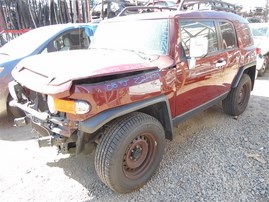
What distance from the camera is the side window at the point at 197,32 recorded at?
A: 300 cm

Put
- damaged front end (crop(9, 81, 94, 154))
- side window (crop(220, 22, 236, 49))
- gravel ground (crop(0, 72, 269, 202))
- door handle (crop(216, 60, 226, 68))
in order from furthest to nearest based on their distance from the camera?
side window (crop(220, 22, 236, 49)), door handle (crop(216, 60, 226, 68)), gravel ground (crop(0, 72, 269, 202)), damaged front end (crop(9, 81, 94, 154))

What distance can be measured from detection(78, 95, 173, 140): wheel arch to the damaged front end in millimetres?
149

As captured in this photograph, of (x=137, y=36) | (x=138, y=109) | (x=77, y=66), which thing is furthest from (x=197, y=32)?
(x=77, y=66)

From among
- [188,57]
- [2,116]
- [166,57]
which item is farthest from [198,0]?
[2,116]

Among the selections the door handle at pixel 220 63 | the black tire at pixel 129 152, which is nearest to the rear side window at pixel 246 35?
the door handle at pixel 220 63

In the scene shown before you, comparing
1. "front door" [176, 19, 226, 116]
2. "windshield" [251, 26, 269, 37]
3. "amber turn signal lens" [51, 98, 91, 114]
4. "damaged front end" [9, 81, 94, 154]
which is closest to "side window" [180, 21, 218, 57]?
"front door" [176, 19, 226, 116]

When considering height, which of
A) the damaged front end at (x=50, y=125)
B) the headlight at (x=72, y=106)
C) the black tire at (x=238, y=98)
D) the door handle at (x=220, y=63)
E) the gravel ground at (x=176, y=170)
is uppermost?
the door handle at (x=220, y=63)

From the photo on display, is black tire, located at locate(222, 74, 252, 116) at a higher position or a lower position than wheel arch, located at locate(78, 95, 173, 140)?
lower

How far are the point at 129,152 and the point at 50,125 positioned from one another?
2.76 feet

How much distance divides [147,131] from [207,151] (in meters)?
1.24

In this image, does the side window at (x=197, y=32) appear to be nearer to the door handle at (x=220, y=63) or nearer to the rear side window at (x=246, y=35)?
the door handle at (x=220, y=63)

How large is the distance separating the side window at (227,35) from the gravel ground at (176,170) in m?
1.36

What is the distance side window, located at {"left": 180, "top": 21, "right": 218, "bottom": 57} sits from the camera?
9.84 ft

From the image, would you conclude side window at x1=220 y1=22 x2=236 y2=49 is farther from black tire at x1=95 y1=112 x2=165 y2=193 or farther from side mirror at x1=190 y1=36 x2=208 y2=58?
black tire at x1=95 y1=112 x2=165 y2=193
